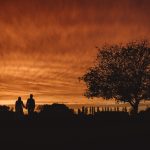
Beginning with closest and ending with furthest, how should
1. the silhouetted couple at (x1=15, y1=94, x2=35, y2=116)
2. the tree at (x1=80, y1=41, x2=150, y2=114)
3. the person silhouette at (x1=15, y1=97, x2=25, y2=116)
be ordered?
the silhouetted couple at (x1=15, y1=94, x2=35, y2=116) < the person silhouette at (x1=15, y1=97, x2=25, y2=116) < the tree at (x1=80, y1=41, x2=150, y2=114)

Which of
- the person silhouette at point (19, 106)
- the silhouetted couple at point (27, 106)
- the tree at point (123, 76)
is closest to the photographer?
the silhouetted couple at point (27, 106)

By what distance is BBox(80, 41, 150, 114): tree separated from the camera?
250ft

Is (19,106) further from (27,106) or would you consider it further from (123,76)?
(123,76)

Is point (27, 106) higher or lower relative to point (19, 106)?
lower

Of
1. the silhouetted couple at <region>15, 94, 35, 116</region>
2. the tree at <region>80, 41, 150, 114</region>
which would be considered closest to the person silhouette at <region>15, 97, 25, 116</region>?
the silhouetted couple at <region>15, 94, 35, 116</region>

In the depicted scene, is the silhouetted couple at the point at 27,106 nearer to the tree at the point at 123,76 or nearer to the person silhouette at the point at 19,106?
the person silhouette at the point at 19,106

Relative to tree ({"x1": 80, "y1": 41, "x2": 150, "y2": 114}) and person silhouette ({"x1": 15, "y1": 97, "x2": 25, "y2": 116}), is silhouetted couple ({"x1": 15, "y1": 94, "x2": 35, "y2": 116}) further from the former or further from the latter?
tree ({"x1": 80, "y1": 41, "x2": 150, "y2": 114})

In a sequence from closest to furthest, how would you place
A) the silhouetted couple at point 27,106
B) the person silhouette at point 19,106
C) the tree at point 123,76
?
the silhouetted couple at point 27,106, the person silhouette at point 19,106, the tree at point 123,76

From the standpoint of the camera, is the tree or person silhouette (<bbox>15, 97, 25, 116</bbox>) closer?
person silhouette (<bbox>15, 97, 25, 116</bbox>)

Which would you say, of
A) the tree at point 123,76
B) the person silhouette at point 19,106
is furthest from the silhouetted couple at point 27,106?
the tree at point 123,76

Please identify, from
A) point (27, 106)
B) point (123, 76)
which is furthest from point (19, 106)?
point (123, 76)

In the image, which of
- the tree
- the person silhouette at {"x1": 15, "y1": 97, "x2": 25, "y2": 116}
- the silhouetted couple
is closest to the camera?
the silhouetted couple

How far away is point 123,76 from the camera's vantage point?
251ft

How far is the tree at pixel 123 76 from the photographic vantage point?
250 ft
